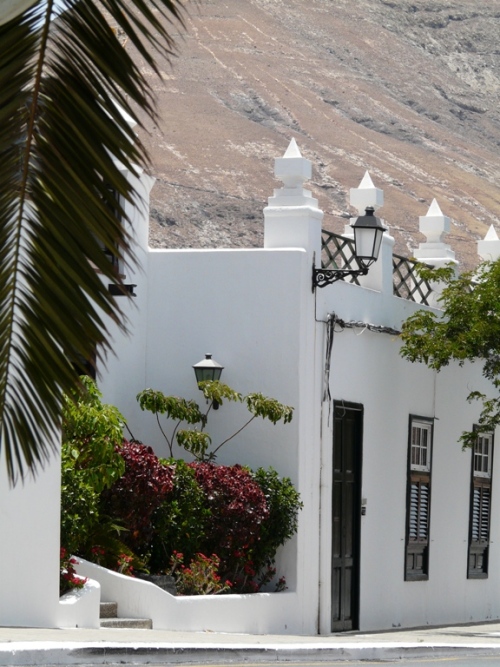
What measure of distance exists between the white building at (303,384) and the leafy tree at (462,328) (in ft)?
1.79

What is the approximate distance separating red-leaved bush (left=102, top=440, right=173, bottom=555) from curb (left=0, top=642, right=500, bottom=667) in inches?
96.7

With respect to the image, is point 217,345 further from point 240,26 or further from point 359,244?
point 240,26

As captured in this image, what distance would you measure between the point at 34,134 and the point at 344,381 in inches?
529

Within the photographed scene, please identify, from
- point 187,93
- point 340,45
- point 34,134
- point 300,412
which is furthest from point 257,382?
point 340,45

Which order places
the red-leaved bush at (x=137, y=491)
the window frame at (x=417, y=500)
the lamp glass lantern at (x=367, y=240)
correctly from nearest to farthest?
the red-leaved bush at (x=137, y=491) → the lamp glass lantern at (x=367, y=240) → the window frame at (x=417, y=500)

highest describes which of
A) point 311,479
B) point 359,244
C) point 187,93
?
point 187,93

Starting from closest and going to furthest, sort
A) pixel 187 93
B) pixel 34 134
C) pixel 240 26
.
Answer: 1. pixel 34 134
2. pixel 187 93
3. pixel 240 26

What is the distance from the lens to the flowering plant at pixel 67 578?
45.2 feet

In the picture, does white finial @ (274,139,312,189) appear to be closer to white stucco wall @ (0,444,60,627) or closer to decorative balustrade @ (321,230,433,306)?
decorative balustrade @ (321,230,433,306)

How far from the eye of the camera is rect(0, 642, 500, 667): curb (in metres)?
11.0

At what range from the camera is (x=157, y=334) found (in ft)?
58.2

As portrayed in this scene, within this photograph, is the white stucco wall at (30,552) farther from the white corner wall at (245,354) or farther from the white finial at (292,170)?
the white finial at (292,170)

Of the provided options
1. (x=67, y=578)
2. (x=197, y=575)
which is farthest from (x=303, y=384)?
(x=67, y=578)

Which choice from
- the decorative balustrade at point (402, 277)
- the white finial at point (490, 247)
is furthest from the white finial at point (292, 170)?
the white finial at point (490, 247)
